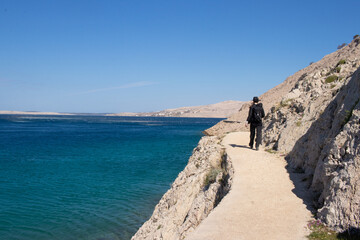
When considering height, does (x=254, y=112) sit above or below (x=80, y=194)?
above

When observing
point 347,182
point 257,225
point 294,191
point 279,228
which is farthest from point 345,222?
point 294,191

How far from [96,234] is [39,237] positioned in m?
2.76

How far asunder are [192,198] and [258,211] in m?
4.97

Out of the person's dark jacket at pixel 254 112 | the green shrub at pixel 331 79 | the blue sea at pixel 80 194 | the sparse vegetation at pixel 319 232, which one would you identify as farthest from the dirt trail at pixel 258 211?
the blue sea at pixel 80 194

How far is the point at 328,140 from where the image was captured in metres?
8.69

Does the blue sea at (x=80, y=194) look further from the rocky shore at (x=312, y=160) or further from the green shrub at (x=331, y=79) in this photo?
the green shrub at (x=331, y=79)

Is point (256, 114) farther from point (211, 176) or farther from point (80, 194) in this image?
point (80, 194)

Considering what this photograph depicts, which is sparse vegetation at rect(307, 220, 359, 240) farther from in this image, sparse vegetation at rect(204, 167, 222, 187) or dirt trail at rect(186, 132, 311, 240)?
sparse vegetation at rect(204, 167, 222, 187)

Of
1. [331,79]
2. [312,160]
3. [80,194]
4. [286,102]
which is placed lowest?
[80,194]

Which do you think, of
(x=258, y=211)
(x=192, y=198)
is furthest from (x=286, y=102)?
(x=258, y=211)

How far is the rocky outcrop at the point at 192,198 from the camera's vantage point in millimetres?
10234

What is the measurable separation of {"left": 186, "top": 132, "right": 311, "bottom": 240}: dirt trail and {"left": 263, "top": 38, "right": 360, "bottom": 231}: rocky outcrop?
23.2 inches

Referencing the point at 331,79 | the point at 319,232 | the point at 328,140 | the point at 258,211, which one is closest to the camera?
the point at 319,232

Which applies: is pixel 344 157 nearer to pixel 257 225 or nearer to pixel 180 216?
pixel 257 225
